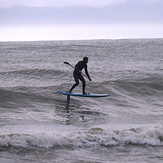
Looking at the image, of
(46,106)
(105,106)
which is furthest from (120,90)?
(46,106)

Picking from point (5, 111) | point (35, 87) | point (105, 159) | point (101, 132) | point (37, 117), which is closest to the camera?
point (105, 159)

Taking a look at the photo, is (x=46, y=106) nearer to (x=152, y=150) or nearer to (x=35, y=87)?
(x=35, y=87)

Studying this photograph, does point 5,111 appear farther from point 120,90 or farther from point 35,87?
point 120,90

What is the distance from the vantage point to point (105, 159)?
28.7 feet

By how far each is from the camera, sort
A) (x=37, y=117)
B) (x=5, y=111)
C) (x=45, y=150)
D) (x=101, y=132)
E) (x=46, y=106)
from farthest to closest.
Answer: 1. (x=46, y=106)
2. (x=5, y=111)
3. (x=37, y=117)
4. (x=101, y=132)
5. (x=45, y=150)

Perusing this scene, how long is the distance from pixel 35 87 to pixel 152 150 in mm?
11102

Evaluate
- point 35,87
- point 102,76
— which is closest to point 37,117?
point 35,87

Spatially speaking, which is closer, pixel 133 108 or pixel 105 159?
pixel 105 159

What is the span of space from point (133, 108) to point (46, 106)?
12.3ft

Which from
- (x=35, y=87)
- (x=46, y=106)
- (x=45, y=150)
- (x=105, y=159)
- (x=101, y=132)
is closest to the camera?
(x=105, y=159)

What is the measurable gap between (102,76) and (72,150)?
53.9ft

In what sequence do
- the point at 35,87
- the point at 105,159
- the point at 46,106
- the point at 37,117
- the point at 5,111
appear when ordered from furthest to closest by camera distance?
the point at 35,87, the point at 46,106, the point at 5,111, the point at 37,117, the point at 105,159

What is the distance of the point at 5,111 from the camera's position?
14594mm

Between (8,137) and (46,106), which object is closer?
(8,137)
